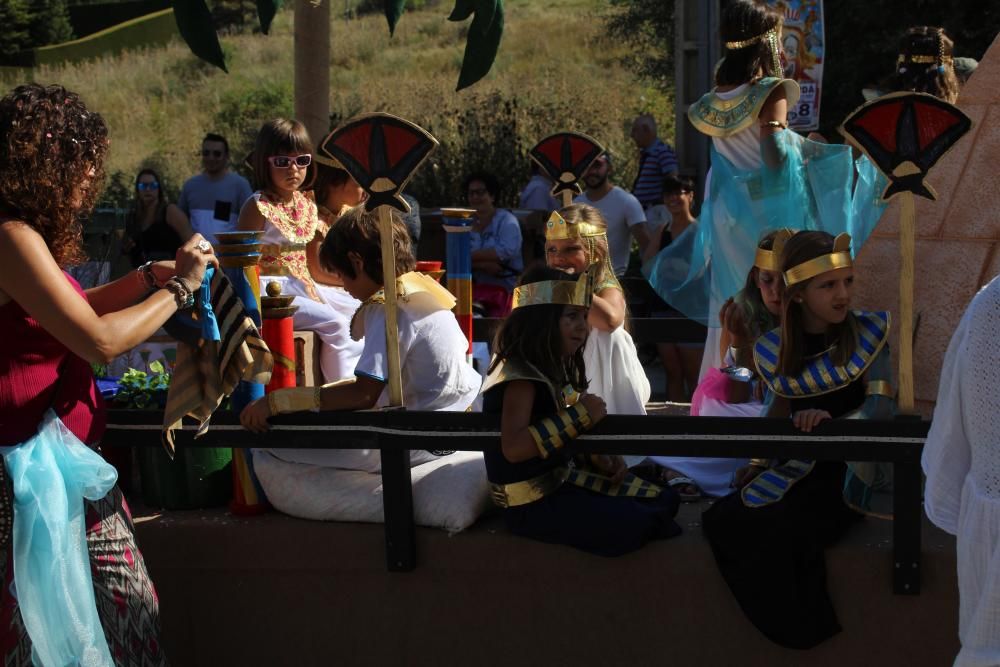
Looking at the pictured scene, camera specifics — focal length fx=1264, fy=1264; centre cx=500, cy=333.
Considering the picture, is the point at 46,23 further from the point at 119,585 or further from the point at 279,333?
the point at 119,585

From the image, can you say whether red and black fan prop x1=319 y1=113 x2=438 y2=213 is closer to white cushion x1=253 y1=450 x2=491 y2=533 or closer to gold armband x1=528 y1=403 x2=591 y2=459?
gold armband x1=528 y1=403 x2=591 y2=459

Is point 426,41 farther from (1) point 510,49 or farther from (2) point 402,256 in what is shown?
(2) point 402,256

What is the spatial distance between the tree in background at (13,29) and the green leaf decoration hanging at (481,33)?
2505 cm

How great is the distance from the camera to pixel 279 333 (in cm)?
384

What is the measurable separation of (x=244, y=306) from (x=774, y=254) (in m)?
1.59

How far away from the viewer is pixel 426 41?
3241 cm

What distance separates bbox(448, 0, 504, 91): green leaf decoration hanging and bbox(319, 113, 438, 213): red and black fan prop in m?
2.21

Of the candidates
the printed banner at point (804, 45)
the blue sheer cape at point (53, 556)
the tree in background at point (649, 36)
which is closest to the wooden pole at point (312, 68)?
the printed banner at point (804, 45)

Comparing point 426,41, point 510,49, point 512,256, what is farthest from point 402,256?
point 426,41

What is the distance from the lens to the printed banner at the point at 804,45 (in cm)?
662

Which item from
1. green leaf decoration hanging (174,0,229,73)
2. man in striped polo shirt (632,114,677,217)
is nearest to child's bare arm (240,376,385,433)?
green leaf decoration hanging (174,0,229,73)

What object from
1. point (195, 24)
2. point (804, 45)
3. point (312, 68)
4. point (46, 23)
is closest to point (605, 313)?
point (195, 24)

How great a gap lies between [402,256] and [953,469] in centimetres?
181

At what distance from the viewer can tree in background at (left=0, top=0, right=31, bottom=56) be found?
28.0 metres
